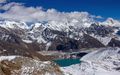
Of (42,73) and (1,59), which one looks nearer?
(42,73)

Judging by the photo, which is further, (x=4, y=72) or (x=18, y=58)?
(x=18, y=58)

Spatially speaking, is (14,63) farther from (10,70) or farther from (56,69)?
(56,69)

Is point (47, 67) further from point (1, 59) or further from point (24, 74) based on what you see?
point (1, 59)

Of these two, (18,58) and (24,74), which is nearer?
(24,74)

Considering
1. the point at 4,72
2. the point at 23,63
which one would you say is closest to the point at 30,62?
the point at 23,63

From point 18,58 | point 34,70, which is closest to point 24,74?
point 34,70

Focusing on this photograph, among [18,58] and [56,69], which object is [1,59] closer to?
[18,58]

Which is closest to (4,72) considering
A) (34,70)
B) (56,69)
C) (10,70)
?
(10,70)
